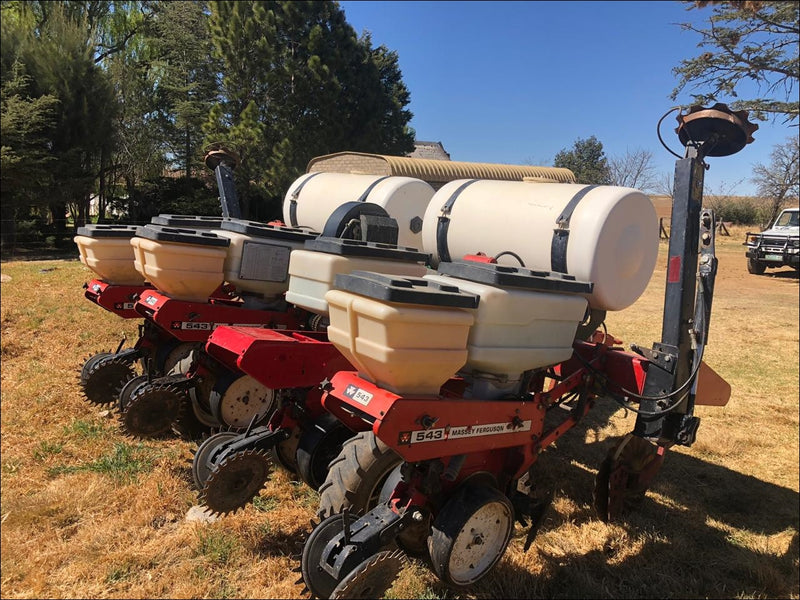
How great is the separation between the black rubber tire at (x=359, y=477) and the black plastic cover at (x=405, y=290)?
806 millimetres

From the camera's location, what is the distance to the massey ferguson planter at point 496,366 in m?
2.06

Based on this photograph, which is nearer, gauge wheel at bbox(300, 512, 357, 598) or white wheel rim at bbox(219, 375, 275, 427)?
gauge wheel at bbox(300, 512, 357, 598)

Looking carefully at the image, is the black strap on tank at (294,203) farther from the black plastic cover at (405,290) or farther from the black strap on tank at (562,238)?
the black plastic cover at (405,290)

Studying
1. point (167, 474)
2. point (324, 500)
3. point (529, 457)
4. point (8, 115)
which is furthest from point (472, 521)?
point (8, 115)

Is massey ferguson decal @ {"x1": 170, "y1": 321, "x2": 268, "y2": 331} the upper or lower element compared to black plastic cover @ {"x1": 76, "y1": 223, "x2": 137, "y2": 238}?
lower

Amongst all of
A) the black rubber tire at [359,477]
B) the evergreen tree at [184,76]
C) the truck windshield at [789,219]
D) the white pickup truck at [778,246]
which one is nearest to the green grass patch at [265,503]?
the black rubber tire at [359,477]

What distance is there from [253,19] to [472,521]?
1872cm

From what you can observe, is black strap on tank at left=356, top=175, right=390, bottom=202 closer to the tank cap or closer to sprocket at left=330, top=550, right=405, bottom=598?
the tank cap

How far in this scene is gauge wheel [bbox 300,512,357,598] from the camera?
2.14 m

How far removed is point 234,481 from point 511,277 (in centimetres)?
167

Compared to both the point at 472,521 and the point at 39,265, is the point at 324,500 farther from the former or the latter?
the point at 39,265

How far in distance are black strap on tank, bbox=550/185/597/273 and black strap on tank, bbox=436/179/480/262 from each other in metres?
0.81

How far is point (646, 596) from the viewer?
271cm

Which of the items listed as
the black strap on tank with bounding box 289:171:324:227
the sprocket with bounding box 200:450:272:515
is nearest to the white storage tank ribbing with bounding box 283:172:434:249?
the black strap on tank with bounding box 289:171:324:227
